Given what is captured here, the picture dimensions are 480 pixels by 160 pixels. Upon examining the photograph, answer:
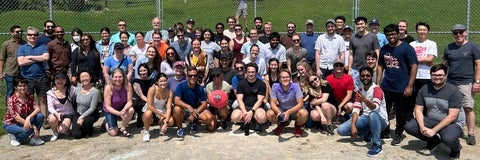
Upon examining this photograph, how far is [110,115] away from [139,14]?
1592 centimetres

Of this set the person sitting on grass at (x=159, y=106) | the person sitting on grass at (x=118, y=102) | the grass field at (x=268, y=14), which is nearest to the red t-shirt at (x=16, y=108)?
the person sitting on grass at (x=118, y=102)

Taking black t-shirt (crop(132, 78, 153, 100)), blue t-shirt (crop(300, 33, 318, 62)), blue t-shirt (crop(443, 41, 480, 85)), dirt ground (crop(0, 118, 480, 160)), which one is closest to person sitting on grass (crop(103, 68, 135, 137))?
dirt ground (crop(0, 118, 480, 160))

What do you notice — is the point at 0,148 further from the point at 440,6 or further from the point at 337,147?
the point at 440,6

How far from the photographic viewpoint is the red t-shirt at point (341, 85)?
739cm

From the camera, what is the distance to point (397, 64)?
641cm

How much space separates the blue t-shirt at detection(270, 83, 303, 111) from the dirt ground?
50cm

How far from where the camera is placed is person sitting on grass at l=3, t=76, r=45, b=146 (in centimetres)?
651

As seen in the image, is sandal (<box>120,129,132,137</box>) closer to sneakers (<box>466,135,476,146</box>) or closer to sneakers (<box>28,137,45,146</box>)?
sneakers (<box>28,137,45,146</box>)

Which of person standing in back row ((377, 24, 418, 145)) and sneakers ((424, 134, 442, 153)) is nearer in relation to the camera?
sneakers ((424, 134, 442, 153))

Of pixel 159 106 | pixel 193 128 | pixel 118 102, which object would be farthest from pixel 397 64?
pixel 118 102

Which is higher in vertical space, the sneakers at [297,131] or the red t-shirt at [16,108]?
Result: the red t-shirt at [16,108]

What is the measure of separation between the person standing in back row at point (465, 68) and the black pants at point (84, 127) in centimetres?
561

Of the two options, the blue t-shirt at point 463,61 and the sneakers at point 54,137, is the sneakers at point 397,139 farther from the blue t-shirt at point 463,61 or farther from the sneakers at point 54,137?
the sneakers at point 54,137

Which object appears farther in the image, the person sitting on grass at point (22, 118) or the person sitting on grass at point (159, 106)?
the person sitting on grass at point (159, 106)
